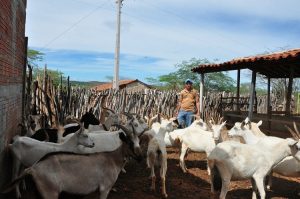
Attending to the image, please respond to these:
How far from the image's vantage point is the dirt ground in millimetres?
7543

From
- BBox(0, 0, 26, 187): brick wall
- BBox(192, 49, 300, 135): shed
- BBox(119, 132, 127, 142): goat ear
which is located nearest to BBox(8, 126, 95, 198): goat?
BBox(0, 0, 26, 187): brick wall

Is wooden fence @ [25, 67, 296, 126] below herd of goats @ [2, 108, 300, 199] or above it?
above

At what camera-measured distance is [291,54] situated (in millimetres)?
9789

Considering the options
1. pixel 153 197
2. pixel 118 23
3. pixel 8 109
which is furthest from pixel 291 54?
pixel 118 23

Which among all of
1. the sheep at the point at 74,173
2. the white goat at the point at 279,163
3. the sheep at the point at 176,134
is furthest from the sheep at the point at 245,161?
the sheep at the point at 176,134

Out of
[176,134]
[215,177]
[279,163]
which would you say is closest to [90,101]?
[176,134]

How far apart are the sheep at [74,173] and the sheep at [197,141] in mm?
4029

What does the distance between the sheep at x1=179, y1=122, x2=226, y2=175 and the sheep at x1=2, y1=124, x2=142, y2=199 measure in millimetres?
4029

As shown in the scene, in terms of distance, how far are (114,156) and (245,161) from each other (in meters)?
2.41

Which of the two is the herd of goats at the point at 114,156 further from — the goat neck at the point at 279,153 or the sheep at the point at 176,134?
the sheep at the point at 176,134

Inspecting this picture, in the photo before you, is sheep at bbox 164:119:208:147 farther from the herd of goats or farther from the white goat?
the white goat

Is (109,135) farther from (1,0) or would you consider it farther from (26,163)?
(1,0)

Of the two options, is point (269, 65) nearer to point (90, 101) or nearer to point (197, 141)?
point (197, 141)

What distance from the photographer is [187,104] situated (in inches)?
488
